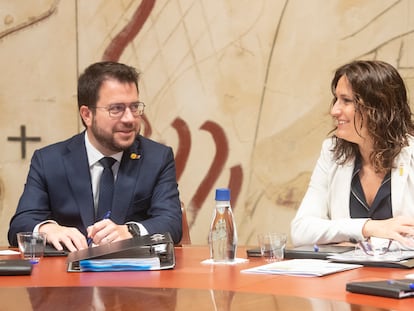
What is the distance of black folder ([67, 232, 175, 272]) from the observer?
88.7 inches

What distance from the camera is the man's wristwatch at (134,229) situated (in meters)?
2.85

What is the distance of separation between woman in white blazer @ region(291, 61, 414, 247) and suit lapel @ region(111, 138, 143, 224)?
0.70 metres

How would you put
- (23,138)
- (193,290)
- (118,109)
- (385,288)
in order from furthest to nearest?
1. (23,138)
2. (118,109)
3. (193,290)
4. (385,288)

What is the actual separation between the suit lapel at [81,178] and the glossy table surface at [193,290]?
0.82m

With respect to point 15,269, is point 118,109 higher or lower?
higher

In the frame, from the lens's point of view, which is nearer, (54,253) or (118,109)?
(54,253)

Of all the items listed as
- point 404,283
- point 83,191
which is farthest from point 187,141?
point 404,283

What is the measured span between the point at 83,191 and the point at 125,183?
0.18 m

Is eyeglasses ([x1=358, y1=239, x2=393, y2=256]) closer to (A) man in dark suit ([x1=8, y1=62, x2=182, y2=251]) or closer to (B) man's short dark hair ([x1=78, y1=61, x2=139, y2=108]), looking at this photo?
(A) man in dark suit ([x1=8, y1=62, x2=182, y2=251])

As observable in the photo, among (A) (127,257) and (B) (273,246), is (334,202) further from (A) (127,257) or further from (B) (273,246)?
(A) (127,257)

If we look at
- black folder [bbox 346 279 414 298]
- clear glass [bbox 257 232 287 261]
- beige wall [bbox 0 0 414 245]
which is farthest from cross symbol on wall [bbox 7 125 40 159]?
black folder [bbox 346 279 414 298]

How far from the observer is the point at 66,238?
2.71 metres

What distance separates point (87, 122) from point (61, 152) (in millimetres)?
187

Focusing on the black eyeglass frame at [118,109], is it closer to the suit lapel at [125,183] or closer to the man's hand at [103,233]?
the suit lapel at [125,183]
